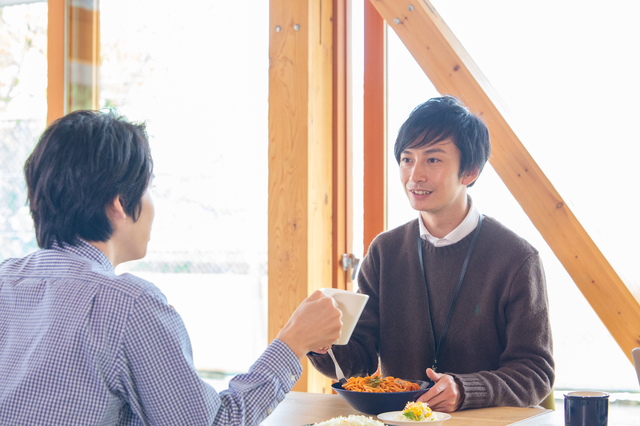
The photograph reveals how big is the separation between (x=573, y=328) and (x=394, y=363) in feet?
3.15

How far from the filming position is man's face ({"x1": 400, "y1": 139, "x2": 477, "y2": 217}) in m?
1.90

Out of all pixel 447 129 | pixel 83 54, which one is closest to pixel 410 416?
pixel 447 129

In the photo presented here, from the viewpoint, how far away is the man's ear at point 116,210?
3.43ft

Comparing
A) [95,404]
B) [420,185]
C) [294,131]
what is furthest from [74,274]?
[294,131]

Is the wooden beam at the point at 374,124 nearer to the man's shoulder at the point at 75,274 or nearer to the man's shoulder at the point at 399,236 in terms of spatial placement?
the man's shoulder at the point at 399,236

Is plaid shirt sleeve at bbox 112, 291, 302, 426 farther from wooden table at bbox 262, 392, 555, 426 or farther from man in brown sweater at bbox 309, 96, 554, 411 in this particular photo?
man in brown sweater at bbox 309, 96, 554, 411

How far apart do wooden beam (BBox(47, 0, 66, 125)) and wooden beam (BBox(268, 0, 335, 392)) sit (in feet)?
3.86

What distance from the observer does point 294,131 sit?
2.56 meters

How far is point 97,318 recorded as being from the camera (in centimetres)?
92

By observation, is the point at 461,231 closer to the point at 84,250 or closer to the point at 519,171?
the point at 519,171

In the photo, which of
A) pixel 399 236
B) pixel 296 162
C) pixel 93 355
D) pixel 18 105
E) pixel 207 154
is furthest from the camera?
pixel 18 105

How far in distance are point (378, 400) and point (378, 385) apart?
0.31 ft

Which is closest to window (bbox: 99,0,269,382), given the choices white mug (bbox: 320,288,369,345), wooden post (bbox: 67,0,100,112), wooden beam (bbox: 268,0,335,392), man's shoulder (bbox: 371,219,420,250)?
wooden post (bbox: 67,0,100,112)

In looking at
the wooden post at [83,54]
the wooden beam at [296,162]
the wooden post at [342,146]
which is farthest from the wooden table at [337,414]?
the wooden post at [83,54]
